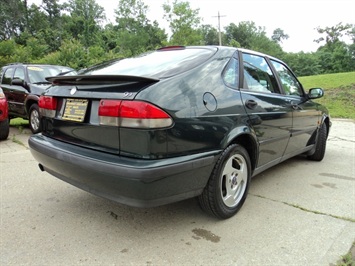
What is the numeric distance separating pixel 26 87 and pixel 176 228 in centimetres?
561

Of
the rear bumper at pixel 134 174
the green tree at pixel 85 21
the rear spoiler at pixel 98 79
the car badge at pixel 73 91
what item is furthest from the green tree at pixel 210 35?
the rear bumper at pixel 134 174

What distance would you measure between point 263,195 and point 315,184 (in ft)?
2.77

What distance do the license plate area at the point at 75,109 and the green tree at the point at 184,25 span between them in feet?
97.6

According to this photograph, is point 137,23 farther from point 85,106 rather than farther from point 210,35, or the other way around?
point 85,106

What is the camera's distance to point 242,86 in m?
2.74

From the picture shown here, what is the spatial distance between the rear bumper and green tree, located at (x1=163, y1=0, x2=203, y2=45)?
30.0 m

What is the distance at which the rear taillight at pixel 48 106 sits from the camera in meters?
2.58

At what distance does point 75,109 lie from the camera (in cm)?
235

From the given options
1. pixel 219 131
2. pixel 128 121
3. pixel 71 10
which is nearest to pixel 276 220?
pixel 219 131

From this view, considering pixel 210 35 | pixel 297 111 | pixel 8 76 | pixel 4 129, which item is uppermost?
pixel 210 35

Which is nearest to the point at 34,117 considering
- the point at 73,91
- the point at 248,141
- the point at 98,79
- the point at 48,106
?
the point at 48,106

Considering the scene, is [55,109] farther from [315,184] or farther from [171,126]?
[315,184]

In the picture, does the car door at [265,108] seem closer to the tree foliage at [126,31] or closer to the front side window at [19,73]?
the front side window at [19,73]

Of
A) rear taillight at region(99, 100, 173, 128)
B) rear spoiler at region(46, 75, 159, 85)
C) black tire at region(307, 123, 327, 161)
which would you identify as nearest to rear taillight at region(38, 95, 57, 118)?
rear spoiler at region(46, 75, 159, 85)
